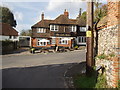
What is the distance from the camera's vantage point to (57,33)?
1161 inches

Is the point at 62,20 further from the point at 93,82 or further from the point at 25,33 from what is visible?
the point at 93,82

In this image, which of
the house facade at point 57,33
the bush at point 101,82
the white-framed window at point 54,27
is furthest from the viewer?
the white-framed window at point 54,27

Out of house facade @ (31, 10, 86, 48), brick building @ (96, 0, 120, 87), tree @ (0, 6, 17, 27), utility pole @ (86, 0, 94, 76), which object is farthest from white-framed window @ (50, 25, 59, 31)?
brick building @ (96, 0, 120, 87)

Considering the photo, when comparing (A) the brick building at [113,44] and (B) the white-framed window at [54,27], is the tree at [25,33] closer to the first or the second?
(B) the white-framed window at [54,27]

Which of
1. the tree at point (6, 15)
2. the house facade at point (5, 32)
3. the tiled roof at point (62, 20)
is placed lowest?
the house facade at point (5, 32)

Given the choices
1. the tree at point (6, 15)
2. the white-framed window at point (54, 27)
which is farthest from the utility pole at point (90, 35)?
the tree at point (6, 15)

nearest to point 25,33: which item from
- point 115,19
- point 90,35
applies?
point 90,35

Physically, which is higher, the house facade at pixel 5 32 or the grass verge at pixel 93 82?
the house facade at pixel 5 32

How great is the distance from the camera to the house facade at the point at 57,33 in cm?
2925

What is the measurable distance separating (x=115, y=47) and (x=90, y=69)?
1.84 metres

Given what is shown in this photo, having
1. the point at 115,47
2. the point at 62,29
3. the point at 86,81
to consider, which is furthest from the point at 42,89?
the point at 62,29

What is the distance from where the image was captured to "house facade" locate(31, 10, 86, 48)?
29.2 meters

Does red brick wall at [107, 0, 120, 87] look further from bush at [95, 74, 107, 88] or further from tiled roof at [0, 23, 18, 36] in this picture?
tiled roof at [0, 23, 18, 36]

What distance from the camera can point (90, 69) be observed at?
6824mm
